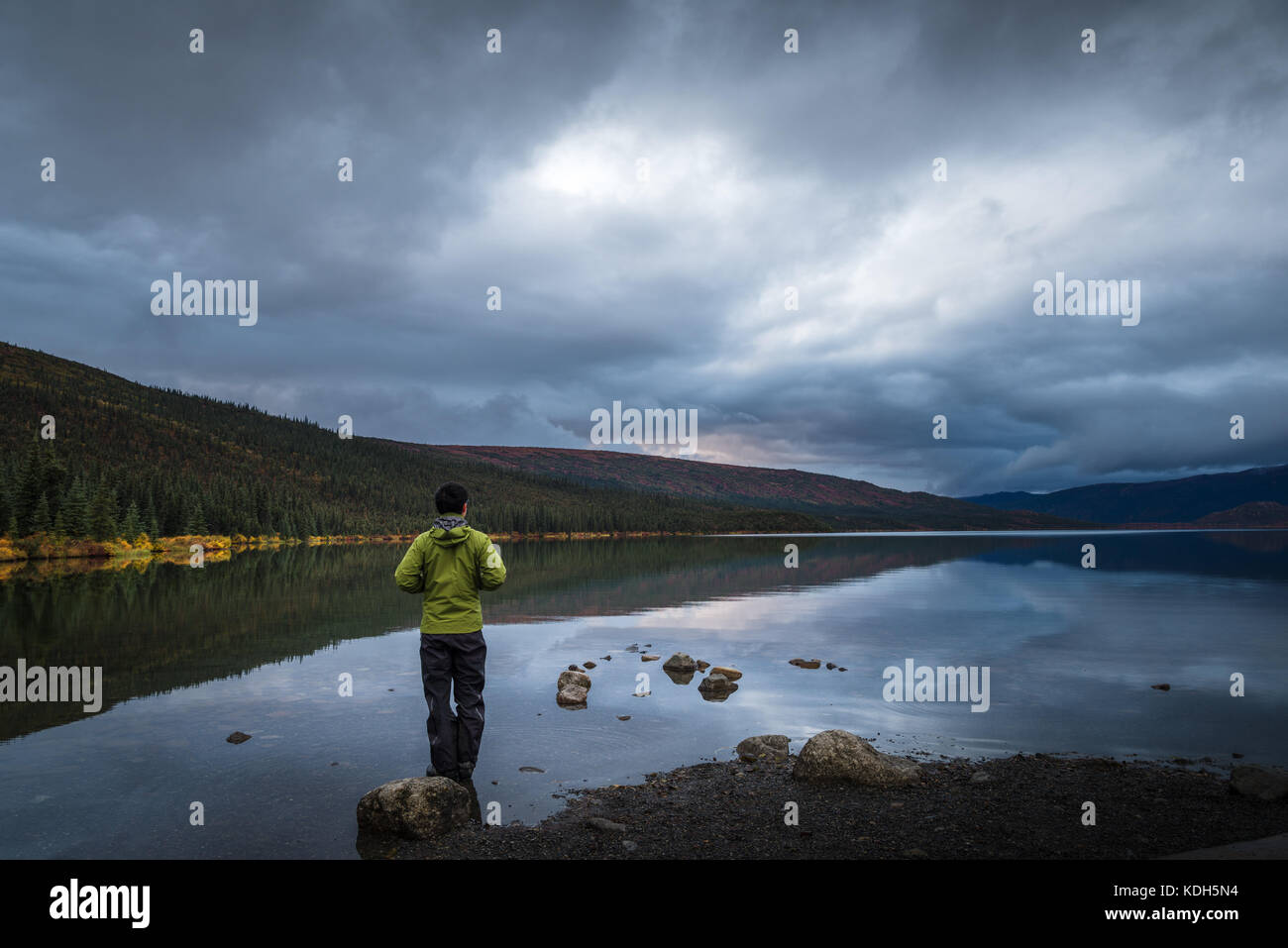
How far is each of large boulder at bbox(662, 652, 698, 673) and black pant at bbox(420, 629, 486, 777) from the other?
10163 millimetres

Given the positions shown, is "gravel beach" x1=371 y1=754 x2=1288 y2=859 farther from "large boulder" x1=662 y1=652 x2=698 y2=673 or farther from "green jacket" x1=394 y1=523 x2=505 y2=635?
"large boulder" x1=662 y1=652 x2=698 y2=673

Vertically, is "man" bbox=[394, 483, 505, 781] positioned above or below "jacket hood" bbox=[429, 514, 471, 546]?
below

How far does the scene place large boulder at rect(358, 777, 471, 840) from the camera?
8.59m

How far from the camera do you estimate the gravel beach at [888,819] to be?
318 inches

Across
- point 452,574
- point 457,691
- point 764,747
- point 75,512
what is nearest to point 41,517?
point 75,512

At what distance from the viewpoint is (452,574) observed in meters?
10.6

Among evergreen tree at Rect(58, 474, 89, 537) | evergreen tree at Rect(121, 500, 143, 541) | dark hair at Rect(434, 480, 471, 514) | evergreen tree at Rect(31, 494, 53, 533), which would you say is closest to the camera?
dark hair at Rect(434, 480, 471, 514)

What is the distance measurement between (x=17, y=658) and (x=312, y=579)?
Answer: 31.6 meters

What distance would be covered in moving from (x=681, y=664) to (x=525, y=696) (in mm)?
5356

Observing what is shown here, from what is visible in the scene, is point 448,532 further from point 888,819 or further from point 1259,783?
point 1259,783

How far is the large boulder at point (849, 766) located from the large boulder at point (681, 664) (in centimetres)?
902

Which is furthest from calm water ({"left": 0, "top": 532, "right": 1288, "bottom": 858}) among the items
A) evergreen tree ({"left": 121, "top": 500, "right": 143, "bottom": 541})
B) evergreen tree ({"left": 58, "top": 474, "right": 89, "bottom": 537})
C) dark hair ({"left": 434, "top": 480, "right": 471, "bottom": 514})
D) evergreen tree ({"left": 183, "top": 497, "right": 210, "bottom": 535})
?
evergreen tree ({"left": 183, "top": 497, "right": 210, "bottom": 535})
